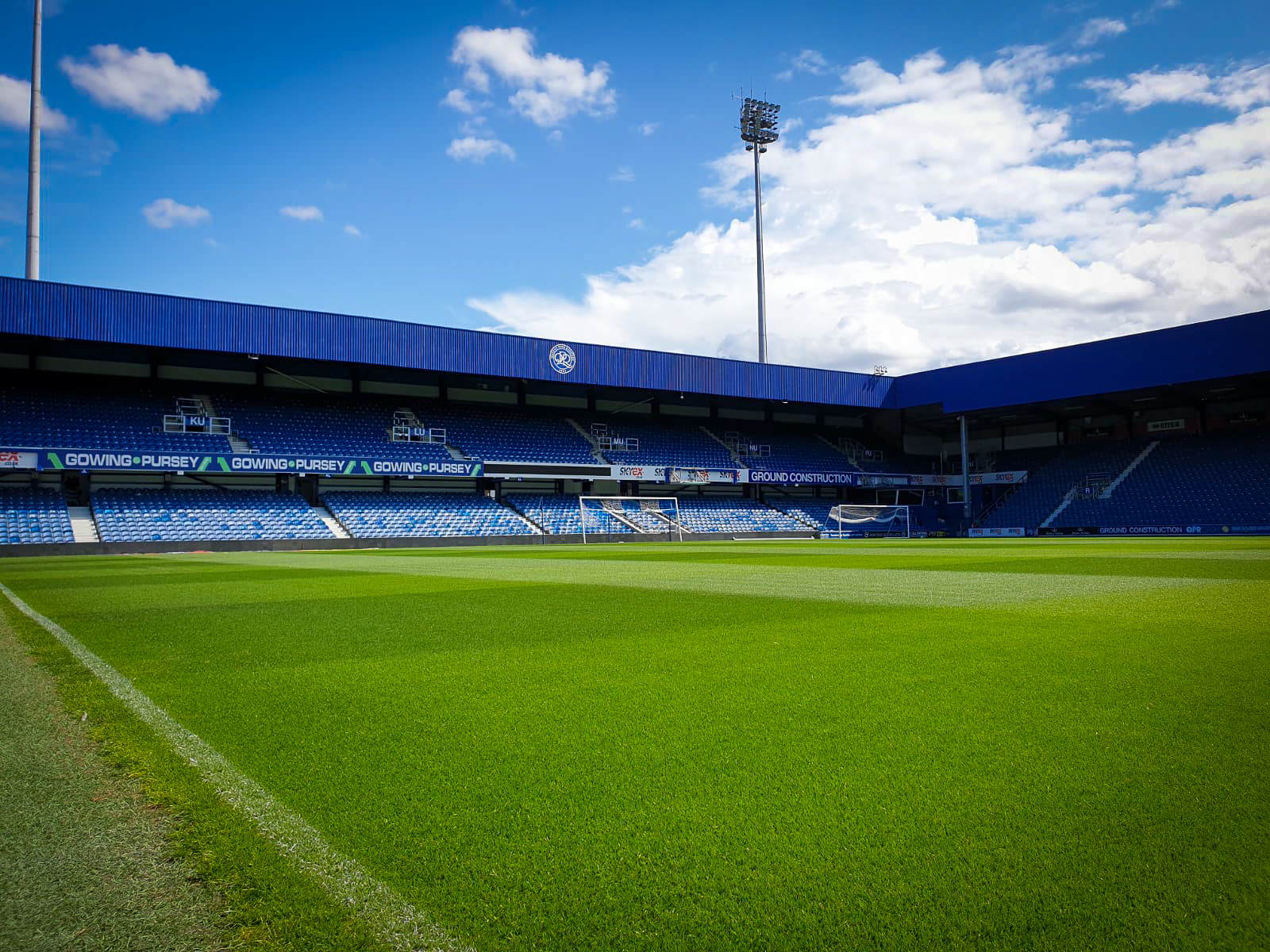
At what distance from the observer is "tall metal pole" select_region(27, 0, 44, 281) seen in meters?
28.1

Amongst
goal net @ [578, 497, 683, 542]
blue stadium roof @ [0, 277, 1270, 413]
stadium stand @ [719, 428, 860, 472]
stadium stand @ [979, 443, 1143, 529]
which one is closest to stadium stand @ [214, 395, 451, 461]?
blue stadium roof @ [0, 277, 1270, 413]

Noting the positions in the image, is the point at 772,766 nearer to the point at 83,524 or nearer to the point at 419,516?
the point at 83,524

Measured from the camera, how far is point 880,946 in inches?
62.7

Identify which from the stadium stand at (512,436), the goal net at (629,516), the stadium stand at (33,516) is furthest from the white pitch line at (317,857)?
the stadium stand at (512,436)

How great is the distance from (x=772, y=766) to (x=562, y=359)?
37.2 metres

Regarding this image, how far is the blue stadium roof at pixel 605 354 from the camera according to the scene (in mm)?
29578

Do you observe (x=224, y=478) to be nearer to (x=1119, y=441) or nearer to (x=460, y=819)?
(x=460, y=819)

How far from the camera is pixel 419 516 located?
33969mm

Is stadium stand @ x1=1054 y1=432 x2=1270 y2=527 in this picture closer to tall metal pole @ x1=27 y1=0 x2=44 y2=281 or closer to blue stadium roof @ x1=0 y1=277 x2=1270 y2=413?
blue stadium roof @ x1=0 y1=277 x2=1270 y2=413

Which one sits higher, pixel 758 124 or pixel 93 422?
pixel 758 124

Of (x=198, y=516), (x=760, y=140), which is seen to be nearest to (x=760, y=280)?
(x=760, y=140)

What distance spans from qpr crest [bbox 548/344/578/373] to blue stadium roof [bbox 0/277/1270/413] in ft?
0.19

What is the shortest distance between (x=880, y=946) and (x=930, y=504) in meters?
51.5

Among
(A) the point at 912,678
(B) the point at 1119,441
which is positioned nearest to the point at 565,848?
(A) the point at 912,678
